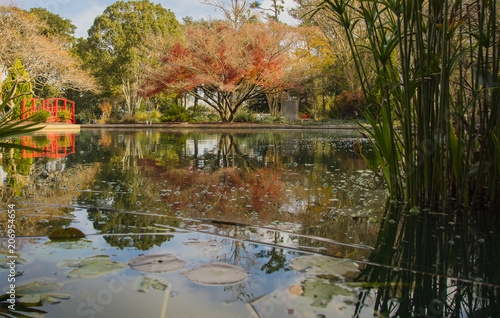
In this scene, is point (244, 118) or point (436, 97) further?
point (244, 118)

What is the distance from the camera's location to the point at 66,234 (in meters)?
1.54

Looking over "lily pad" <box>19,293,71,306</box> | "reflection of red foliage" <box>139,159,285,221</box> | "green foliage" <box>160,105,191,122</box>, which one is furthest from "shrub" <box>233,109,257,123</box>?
"lily pad" <box>19,293,71,306</box>

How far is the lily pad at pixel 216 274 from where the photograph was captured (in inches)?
44.8

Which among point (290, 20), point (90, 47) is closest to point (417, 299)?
point (290, 20)

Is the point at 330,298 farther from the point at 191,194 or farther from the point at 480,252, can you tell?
the point at 191,194

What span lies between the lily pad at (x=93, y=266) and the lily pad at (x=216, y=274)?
0.24 metres

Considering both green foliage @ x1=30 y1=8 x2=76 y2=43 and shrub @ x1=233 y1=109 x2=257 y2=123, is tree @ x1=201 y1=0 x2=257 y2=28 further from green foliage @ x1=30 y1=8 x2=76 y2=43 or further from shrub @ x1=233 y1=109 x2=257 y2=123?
green foliage @ x1=30 y1=8 x2=76 y2=43

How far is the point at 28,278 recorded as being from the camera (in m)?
1.12

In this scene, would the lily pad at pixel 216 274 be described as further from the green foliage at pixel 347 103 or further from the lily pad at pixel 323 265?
the green foliage at pixel 347 103

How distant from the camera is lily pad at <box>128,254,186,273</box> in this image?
1216 mm

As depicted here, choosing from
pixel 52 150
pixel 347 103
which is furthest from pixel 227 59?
pixel 52 150

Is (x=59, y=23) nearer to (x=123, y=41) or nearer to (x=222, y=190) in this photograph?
(x=123, y=41)

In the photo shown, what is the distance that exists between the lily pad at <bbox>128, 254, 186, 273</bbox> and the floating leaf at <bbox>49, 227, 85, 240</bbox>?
1.26 ft

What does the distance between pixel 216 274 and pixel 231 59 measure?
14985 millimetres
